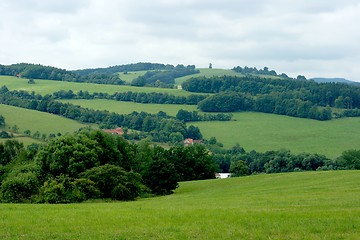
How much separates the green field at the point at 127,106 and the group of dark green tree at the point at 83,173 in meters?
102

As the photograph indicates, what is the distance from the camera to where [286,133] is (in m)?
153

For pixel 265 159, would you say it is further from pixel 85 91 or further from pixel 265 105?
pixel 85 91

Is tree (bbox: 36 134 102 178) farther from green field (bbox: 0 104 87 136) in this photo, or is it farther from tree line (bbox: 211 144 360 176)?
green field (bbox: 0 104 87 136)

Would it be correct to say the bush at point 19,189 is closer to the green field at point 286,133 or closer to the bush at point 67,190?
the bush at point 67,190

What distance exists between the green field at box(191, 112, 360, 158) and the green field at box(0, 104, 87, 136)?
42.1 m

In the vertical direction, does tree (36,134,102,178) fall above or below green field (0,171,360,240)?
below

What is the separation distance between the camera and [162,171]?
2569 inches

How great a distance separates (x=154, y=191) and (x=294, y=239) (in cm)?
4696

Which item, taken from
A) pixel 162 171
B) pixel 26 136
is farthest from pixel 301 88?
pixel 162 171

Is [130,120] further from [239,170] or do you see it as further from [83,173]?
[83,173]

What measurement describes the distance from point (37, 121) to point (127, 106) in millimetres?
41234

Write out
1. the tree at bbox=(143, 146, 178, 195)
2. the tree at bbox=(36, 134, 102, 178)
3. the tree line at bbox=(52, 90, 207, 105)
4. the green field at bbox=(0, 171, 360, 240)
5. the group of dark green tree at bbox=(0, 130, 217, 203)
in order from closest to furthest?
the green field at bbox=(0, 171, 360, 240)
the group of dark green tree at bbox=(0, 130, 217, 203)
the tree at bbox=(36, 134, 102, 178)
the tree at bbox=(143, 146, 178, 195)
the tree line at bbox=(52, 90, 207, 105)

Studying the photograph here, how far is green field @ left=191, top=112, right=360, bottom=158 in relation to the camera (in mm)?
139500

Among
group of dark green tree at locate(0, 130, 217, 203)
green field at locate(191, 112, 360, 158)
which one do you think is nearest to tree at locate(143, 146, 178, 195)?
group of dark green tree at locate(0, 130, 217, 203)
